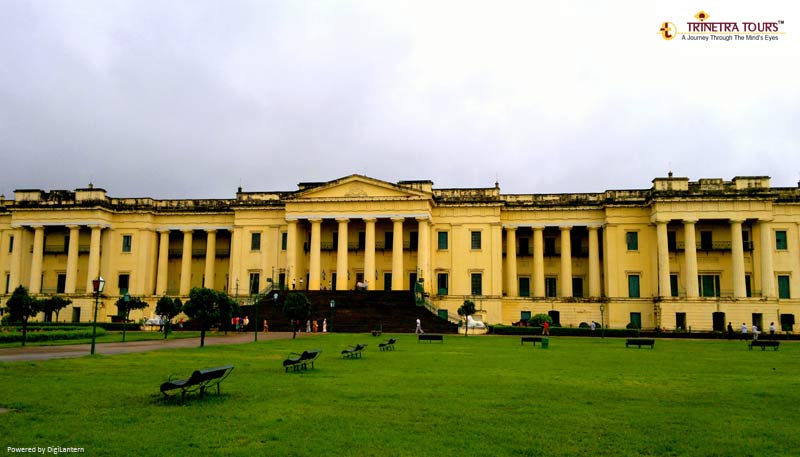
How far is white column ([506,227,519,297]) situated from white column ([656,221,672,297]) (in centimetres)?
Result: 1162

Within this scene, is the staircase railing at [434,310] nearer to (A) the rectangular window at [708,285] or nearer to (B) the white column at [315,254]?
(B) the white column at [315,254]

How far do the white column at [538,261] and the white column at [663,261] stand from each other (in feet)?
30.9

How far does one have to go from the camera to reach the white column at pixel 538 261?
178ft

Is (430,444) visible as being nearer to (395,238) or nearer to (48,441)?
(48,441)

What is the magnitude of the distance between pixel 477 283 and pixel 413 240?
681 centimetres

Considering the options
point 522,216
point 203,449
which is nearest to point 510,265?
point 522,216

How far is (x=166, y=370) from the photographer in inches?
663

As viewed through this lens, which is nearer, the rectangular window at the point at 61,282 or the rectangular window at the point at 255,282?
the rectangular window at the point at 255,282

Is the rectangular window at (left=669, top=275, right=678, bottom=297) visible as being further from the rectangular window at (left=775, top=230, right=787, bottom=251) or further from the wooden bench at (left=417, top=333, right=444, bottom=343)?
the wooden bench at (left=417, top=333, right=444, bottom=343)

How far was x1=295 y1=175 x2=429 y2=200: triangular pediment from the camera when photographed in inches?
2068

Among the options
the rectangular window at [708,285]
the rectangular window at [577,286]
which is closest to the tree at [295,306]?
the rectangular window at [577,286]

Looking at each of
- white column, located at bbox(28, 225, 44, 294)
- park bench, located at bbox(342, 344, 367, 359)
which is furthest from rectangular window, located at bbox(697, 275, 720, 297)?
white column, located at bbox(28, 225, 44, 294)

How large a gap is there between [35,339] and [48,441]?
23244 mm

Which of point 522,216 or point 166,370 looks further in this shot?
point 522,216
